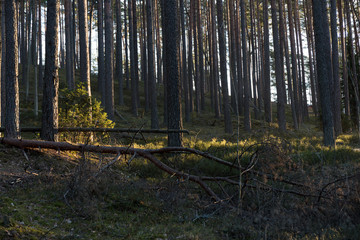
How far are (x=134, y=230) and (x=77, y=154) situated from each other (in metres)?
4.37

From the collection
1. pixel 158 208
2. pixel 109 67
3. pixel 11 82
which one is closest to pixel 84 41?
pixel 109 67

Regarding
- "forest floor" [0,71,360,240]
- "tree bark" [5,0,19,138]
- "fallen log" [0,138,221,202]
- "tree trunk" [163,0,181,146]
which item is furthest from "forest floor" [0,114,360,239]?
"tree trunk" [163,0,181,146]

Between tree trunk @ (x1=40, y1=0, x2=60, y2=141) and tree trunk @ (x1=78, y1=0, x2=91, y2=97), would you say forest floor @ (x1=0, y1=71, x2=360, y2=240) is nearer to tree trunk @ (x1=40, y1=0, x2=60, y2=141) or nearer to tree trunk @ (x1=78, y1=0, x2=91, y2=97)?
tree trunk @ (x1=40, y1=0, x2=60, y2=141)

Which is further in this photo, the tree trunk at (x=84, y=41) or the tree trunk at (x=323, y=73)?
the tree trunk at (x=84, y=41)

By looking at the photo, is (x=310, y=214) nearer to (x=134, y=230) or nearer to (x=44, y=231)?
(x=134, y=230)

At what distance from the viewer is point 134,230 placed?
167 inches

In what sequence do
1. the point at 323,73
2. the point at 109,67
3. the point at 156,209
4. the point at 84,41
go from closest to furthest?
the point at 156,209, the point at 323,73, the point at 84,41, the point at 109,67

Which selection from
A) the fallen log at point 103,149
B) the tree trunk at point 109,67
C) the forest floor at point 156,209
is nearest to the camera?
the forest floor at point 156,209

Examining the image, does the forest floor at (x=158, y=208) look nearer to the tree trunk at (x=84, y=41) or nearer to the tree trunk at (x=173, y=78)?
the tree trunk at (x=173, y=78)

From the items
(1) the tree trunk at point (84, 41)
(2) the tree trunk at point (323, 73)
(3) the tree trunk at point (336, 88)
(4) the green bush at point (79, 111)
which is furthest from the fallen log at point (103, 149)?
(3) the tree trunk at point (336, 88)

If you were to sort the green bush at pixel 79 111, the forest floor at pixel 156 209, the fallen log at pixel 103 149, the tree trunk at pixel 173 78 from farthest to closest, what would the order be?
the green bush at pixel 79 111 < the tree trunk at pixel 173 78 < the fallen log at pixel 103 149 < the forest floor at pixel 156 209

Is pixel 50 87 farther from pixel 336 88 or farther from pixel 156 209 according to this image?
pixel 336 88

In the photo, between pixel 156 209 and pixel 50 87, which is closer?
pixel 156 209

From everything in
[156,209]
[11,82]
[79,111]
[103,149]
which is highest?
[11,82]
